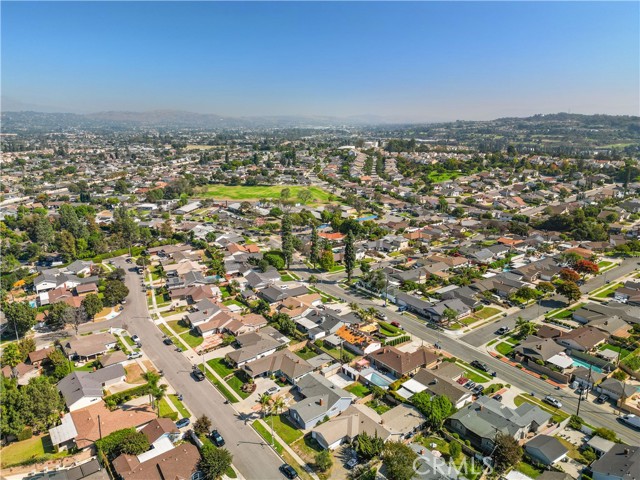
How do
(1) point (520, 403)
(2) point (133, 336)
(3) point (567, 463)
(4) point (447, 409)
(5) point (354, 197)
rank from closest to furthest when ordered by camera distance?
(3) point (567, 463) < (4) point (447, 409) < (1) point (520, 403) < (2) point (133, 336) < (5) point (354, 197)

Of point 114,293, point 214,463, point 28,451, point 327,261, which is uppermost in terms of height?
point 327,261

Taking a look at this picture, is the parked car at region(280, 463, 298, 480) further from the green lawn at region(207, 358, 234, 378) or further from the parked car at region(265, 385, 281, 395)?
the green lawn at region(207, 358, 234, 378)

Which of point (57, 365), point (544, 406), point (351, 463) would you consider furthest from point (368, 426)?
point (57, 365)

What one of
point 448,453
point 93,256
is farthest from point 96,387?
point 93,256

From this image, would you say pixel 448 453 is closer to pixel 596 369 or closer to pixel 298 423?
pixel 298 423

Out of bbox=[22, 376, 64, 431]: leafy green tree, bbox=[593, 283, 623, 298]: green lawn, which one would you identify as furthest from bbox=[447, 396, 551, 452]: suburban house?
bbox=[593, 283, 623, 298]: green lawn

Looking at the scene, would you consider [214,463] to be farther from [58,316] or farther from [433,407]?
[58,316]
